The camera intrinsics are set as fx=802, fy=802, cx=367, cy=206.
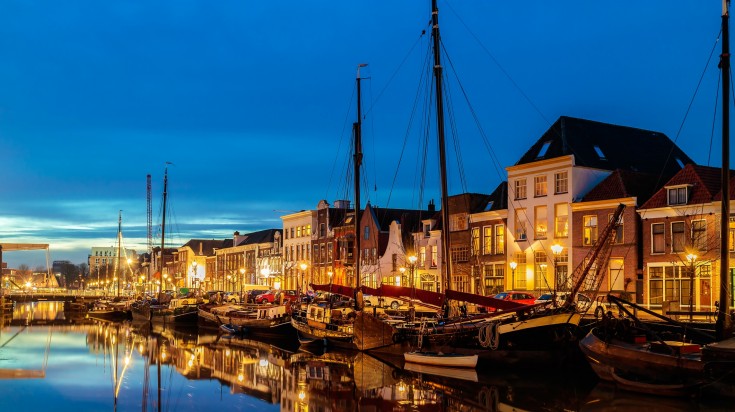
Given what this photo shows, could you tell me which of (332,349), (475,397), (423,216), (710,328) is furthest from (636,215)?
(423,216)

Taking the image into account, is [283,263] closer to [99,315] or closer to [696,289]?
[99,315]

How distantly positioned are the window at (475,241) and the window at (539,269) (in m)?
6.58

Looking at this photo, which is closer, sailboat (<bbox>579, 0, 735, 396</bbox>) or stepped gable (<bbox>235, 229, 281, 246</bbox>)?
sailboat (<bbox>579, 0, 735, 396</bbox>)

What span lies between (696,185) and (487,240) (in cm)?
1940

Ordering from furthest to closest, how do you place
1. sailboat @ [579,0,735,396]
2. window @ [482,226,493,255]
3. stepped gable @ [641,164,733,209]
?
window @ [482,226,493,255]
stepped gable @ [641,164,733,209]
sailboat @ [579,0,735,396]

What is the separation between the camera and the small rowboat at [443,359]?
1510 inches

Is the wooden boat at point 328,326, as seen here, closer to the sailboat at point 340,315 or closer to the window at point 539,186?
the sailboat at point 340,315

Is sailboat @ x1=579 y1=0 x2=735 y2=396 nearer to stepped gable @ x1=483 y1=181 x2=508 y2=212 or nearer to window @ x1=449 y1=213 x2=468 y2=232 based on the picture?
stepped gable @ x1=483 y1=181 x2=508 y2=212

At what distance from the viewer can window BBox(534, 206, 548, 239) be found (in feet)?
197

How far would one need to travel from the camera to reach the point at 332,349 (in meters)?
52.3

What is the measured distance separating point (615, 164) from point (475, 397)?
114ft

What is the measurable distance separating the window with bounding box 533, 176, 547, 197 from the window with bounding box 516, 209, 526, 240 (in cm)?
173

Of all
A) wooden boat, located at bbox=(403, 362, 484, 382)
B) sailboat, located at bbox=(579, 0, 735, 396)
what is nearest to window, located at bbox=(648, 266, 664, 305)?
sailboat, located at bbox=(579, 0, 735, 396)

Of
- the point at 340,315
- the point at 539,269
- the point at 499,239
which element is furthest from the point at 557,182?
the point at 340,315
